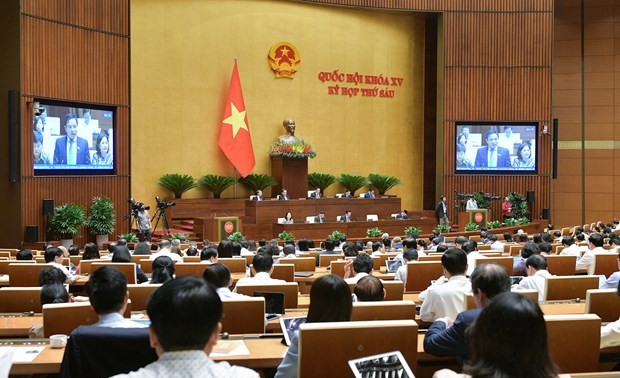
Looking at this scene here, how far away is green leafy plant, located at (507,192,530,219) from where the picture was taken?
21.2 m

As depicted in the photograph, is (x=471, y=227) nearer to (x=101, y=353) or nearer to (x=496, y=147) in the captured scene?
(x=496, y=147)

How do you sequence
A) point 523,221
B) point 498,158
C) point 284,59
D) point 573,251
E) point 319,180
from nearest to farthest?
point 573,251, point 523,221, point 319,180, point 284,59, point 498,158

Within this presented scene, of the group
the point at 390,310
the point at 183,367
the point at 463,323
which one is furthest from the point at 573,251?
the point at 183,367

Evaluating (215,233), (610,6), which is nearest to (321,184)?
(215,233)

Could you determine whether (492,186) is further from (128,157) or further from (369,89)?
(128,157)

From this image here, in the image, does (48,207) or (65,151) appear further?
(65,151)

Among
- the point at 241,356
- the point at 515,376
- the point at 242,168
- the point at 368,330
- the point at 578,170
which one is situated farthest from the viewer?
the point at 578,170

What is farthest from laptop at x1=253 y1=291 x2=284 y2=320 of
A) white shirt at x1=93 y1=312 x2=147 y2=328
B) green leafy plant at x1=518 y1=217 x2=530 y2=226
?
green leafy plant at x1=518 y1=217 x2=530 y2=226

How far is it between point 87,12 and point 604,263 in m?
12.3

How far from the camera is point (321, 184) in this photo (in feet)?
67.8

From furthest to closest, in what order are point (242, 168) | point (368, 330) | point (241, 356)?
point (242, 168) → point (241, 356) → point (368, 330)

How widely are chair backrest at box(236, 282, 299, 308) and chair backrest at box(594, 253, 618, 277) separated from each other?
4.41 metres

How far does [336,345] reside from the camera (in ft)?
9.86

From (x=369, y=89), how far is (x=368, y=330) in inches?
773
